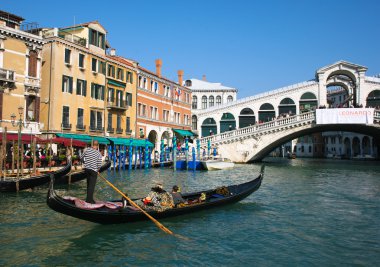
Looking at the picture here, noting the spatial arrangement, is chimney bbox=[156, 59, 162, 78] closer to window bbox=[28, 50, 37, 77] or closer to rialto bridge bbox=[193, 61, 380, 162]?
rialto bridge bbox=[193, 61, 380, 162]

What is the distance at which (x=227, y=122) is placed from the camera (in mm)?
31938

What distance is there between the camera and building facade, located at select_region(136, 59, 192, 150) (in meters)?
24.5

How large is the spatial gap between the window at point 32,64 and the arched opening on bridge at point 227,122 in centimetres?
1814

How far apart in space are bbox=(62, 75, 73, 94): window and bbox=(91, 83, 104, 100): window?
1565 mm

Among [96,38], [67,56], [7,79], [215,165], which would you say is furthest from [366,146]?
[7,79]

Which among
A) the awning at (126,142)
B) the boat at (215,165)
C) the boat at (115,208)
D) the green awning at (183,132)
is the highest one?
the green awning at (183,132)

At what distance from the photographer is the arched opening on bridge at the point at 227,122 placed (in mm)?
31688

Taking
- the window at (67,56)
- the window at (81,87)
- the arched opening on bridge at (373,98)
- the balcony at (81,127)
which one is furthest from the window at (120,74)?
the arched opening on bridge at (373,98)

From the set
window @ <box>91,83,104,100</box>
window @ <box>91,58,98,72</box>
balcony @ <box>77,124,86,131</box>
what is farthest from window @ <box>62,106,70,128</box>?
window @ <box>91,58,98,72</box>

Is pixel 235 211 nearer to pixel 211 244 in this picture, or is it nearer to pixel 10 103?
pixel 211 244

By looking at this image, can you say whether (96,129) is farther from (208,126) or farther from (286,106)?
(286,106)

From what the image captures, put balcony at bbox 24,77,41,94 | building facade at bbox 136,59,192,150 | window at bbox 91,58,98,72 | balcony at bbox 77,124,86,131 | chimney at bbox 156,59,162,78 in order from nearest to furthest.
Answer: balcony at bbox 24,77,41,94, balcony at bbox 77,124,86,131, window at bbox 91,58,98,72, building facade at bbox 136,59,192,150, chimney at bbox 156,59,162,78

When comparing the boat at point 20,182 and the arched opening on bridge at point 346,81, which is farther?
the arched opening on bridge at point 346,81

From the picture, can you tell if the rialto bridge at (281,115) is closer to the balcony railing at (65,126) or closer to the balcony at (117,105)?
the balcony at (117,105)
